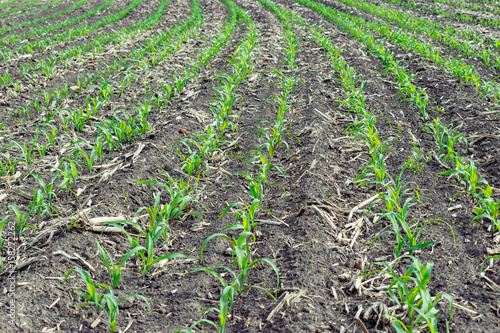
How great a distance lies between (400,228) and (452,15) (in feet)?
47.6

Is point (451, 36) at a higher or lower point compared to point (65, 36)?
lower

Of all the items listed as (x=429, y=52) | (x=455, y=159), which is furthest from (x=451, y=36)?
(x=455, y=159)

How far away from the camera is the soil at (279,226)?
2.38 metres

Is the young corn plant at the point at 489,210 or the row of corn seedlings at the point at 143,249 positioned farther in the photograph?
the young corn plant at the point at 489,210

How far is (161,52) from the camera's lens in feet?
27.8

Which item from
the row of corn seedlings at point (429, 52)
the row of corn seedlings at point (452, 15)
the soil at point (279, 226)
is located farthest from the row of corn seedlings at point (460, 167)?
the row of corn seedlings at point (452, 15)

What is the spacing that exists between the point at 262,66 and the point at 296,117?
296 cm

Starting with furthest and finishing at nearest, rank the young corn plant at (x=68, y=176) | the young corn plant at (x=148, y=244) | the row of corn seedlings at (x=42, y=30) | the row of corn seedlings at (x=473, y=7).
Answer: the row of corn seedlings at (x=473, y=7) < the row of corn seedlings at (x=42, y=30) < the young corn plant at (x=68, y=176) < the young corn plant at (x=148, y=244)

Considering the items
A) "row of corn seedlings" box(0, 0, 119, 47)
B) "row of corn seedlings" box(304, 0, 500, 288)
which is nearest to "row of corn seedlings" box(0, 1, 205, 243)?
"row of corn seedlings" box(304, 0, 500, 288)

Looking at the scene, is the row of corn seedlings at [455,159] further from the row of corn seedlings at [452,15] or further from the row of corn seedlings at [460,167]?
the row of corn seedlings at [452,15]

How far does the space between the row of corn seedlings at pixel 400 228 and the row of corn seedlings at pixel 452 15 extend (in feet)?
29.0

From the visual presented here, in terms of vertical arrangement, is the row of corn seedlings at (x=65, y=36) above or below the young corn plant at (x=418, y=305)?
above

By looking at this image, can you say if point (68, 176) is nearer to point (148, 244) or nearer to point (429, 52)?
point (148, 244)

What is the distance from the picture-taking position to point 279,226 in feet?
10.5
